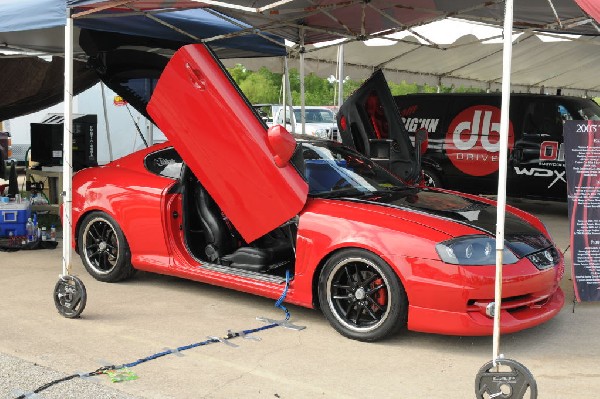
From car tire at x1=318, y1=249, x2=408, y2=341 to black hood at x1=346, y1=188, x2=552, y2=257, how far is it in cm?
55

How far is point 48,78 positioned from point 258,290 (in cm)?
731

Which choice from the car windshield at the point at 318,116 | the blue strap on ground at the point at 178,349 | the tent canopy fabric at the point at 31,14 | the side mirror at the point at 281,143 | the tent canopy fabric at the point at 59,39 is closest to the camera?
the blue strap on ground at the point at 178,349

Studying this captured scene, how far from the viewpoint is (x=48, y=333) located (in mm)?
5074

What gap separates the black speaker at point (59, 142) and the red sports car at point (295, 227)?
3.97 meters

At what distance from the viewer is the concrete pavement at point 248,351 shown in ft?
13.5

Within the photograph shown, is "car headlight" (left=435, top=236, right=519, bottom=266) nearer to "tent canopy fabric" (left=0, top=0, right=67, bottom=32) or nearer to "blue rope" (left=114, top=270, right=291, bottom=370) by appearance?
"blue rope" (left=114, top=270, right=291, bottom=370)

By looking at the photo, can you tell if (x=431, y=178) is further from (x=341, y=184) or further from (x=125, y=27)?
(x=341, y=184)

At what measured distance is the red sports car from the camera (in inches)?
183

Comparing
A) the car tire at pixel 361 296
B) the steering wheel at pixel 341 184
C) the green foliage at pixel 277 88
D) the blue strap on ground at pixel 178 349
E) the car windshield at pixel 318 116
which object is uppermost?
the green foliage at pixel 277 88

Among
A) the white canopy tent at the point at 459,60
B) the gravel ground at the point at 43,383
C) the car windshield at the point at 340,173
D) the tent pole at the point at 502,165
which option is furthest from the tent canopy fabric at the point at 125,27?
the gravel ground at the point at 43,383

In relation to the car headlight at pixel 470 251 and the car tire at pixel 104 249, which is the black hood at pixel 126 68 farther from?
the car headlight at pixel 470 251

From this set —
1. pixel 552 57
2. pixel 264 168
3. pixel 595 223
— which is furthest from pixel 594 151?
pixel 552 57

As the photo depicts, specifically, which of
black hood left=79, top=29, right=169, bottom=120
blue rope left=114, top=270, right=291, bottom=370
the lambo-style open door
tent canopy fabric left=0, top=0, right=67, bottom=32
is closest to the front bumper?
blue rope left=114, top=270, right=291, bottom=370

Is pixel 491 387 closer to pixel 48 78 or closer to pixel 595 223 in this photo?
pixel 595 223
